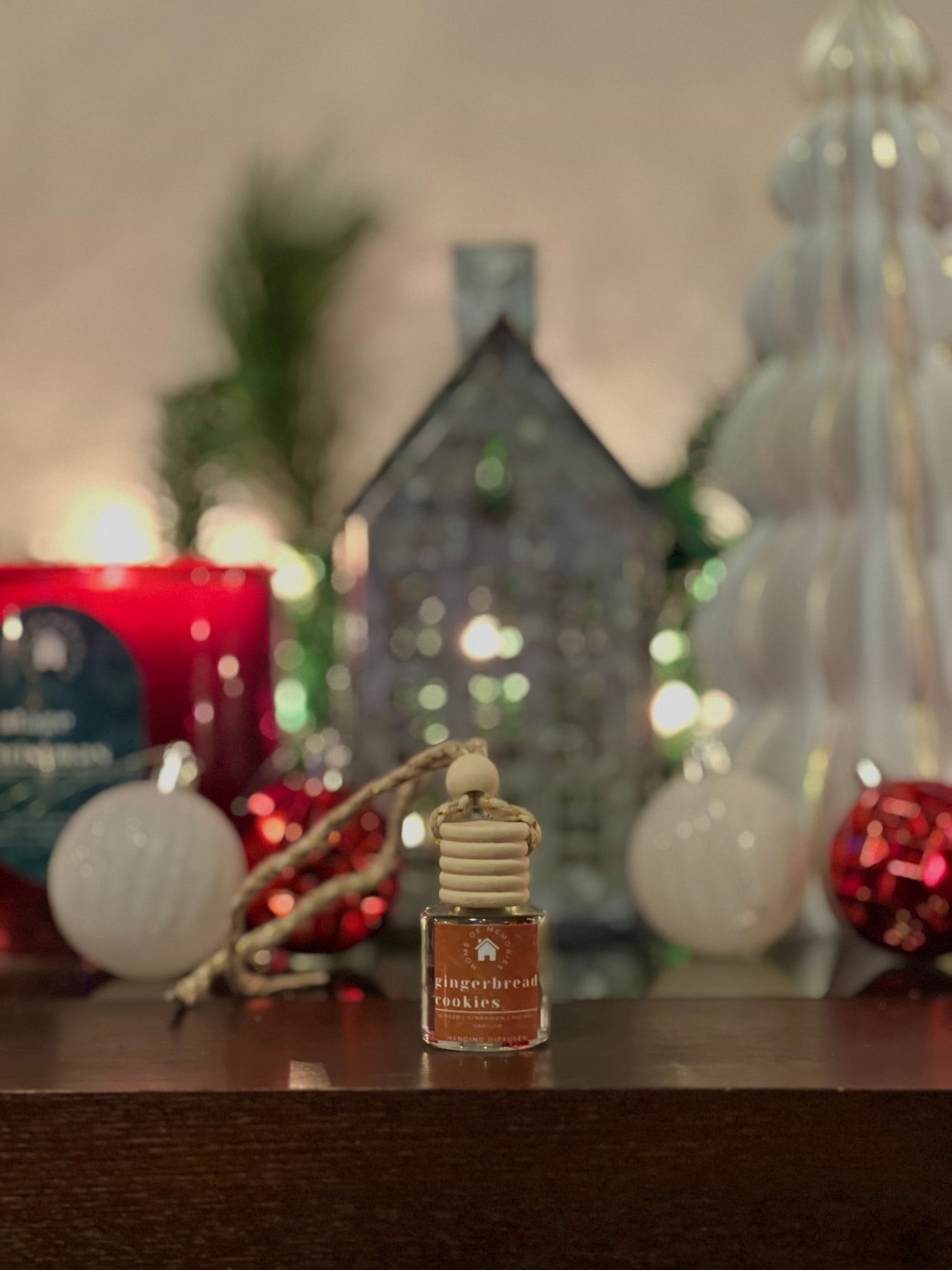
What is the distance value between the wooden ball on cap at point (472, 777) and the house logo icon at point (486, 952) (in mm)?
42

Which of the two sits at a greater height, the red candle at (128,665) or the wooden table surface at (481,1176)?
the red candle at (128,665)

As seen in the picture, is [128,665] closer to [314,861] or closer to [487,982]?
[314,861]

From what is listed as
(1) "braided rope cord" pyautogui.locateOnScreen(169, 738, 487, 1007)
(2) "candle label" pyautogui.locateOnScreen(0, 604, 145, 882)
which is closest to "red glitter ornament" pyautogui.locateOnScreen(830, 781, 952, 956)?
(1) "braided rope cord" pyautogui.locateOnScreen(169, 738, 487, 1007)

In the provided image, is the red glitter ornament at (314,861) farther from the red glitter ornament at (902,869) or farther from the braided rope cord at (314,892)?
the red glitter ornament at (902,869)

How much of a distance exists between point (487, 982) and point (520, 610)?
0.24 m

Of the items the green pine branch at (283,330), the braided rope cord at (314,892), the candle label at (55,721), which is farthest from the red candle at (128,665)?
the green pine branch at (283,330)

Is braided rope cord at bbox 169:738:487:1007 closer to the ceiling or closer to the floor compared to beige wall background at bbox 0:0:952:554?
closer to the floor

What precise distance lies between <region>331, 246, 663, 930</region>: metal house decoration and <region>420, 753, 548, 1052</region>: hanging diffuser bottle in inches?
7.9

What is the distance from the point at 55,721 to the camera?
1.74 feet

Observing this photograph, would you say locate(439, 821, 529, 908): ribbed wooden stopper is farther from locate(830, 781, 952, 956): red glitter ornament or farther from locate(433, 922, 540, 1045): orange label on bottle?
locate(830, 781, 952, 956): red glitter ornament

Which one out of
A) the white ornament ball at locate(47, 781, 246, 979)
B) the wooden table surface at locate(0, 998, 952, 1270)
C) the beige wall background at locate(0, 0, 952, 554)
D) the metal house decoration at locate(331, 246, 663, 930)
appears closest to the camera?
the wooden table surface at locate(0, 998, 952, 1270)

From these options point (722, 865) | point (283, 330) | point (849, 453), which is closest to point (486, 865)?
point (722, 865)

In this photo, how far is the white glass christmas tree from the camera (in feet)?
1.95

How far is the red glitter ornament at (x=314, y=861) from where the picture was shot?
0.50 meters
